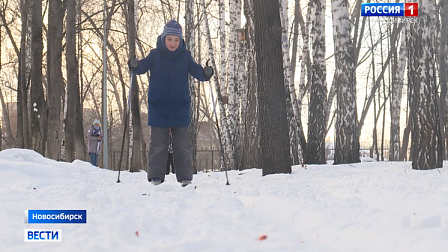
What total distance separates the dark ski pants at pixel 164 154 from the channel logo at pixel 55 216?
7.23 ft

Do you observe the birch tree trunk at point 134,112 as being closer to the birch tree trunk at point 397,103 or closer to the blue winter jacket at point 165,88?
the blue winter jacket at point 165,88

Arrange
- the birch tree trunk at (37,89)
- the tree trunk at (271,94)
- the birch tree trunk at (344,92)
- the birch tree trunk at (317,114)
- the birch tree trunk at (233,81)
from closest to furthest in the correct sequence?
the tree trunk at (271,94) < the birch tree trunk at (344,92) < the birch tree trunk at (317,114) < the birch tree trunk at (37,89) < the birch tree trunk at (233,81)

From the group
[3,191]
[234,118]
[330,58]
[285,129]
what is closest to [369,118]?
[330,58]

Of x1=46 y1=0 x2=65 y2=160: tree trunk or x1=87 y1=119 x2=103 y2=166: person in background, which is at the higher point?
x1=46 y1=0 x2=65 y2=160: tree trunk

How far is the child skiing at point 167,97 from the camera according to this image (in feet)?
20.2

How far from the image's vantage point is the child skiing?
616 cm

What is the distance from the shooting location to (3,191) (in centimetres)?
546

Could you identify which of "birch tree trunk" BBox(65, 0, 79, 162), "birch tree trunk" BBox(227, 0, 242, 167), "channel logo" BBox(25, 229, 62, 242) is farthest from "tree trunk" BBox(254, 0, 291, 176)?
"birch tree trunk" BBox(65, 0, 79, 162)

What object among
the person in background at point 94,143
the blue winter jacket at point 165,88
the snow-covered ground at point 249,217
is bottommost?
the snow-covered ground at point 249,217

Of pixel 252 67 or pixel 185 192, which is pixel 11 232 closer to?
pixel 185 192

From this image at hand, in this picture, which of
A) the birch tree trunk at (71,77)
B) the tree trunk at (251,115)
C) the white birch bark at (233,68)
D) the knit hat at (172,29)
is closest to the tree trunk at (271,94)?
the knit hat at (172,29)

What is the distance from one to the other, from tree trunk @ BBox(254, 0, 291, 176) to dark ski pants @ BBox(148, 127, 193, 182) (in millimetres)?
1620

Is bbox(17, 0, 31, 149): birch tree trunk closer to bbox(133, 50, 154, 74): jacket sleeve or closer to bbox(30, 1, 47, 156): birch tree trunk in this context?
bbox(30, 1, 47, 156): birch tree trunk

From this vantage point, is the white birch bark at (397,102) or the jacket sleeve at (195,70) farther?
the white birch bark at (397,102)
